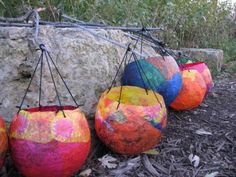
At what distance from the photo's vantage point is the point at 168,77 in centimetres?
271

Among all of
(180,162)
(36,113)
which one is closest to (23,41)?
(36,113)

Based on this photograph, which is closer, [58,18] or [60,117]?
[60,117]

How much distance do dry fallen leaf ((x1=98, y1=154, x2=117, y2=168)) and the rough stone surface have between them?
29cm

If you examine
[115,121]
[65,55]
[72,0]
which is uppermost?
[72,0]

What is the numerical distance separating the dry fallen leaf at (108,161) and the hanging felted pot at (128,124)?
64mm

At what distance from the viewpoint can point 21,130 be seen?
6.08 feet

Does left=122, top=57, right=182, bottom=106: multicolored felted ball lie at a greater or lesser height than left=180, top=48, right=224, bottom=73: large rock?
greater

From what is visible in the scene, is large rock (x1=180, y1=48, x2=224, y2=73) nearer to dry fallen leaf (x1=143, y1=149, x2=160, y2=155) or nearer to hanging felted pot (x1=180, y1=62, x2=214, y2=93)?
hanging felted pot (x1=180, y1=62, x2=214, y2=93)

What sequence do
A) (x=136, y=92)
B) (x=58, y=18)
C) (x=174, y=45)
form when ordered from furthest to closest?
1. (x=174, y=45)
2. (x=58, y=18)
3. (x=136, y=92)

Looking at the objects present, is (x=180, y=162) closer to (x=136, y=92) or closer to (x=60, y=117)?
(x=136, y=92)

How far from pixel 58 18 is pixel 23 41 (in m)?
1.19

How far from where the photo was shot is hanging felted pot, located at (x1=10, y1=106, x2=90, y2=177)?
1.82 metres

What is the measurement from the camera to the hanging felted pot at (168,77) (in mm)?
2703

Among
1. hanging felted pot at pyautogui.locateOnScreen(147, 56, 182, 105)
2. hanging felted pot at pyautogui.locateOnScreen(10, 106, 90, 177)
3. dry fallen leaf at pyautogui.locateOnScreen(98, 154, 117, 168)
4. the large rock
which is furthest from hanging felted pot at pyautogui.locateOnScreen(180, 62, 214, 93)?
the large rock
